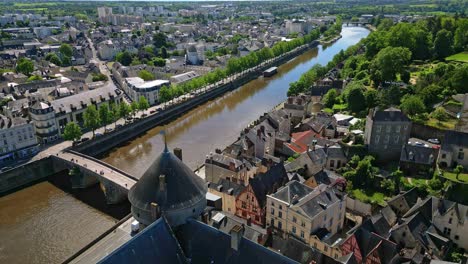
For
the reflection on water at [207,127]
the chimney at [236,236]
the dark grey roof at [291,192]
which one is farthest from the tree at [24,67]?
the chimney at [236,236]

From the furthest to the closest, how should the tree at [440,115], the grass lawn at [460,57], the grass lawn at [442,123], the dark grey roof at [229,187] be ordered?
the grass lawn at [460,57]
the tree at [440,115]
the grass lawn at [442,123]
the dark grey roof at [229,187]

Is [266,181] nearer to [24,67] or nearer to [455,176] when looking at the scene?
[455,176]

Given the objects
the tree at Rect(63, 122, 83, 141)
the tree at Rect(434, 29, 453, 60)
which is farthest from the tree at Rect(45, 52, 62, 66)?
the tree at Rect(434, 29, 453, 60)

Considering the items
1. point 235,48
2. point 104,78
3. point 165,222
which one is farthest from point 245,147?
point 235,48

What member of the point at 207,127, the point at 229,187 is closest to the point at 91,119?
the point at 207,127

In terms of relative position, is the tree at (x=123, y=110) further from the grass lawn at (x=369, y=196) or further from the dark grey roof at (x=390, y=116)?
the grass lawn at (x=369, y=196)

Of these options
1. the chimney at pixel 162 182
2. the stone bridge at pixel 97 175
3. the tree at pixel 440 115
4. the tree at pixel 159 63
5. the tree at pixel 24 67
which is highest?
the chimney at pixel 162 182
